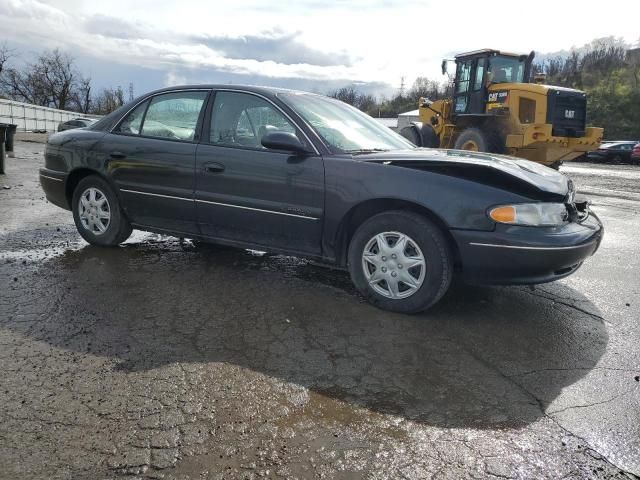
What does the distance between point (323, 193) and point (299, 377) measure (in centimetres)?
156

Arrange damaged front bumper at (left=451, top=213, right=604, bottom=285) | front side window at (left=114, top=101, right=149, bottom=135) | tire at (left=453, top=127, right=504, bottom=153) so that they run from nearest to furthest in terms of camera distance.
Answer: damaged front bumper at (left=451, top=213, right=604, bottom=285) → front side window at (left=114, top=101, right=149, bottom=135) → tire at (left=453, top=127, right=504, bottom=153)

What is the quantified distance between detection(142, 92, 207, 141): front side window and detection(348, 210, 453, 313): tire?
191 cm

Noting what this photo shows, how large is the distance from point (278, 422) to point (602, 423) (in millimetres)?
1553

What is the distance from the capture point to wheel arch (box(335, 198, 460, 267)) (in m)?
3.69

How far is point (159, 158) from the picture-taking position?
475cm

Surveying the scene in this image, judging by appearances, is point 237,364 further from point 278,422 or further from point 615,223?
point 615,223

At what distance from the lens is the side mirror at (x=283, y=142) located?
3.95 metres

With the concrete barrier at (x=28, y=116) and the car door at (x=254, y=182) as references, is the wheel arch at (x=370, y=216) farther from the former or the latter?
the concrete barrier at (x=28, y=116)

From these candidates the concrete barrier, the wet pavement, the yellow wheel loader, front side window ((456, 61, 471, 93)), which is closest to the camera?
the wet pavement

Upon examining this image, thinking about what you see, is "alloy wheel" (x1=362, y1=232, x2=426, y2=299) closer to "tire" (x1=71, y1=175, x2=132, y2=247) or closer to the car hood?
the car hood

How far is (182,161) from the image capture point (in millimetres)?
4609

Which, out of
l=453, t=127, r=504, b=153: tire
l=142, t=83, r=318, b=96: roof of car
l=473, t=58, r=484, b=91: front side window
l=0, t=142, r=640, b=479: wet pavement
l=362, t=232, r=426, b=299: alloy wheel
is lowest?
l=0, t=142, r=640, b=479: wet pavement

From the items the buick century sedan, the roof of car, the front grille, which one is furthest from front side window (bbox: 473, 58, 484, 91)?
the roof of car

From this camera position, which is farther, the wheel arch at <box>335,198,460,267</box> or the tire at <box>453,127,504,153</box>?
the tire at <box>453,127,504,153</box>
